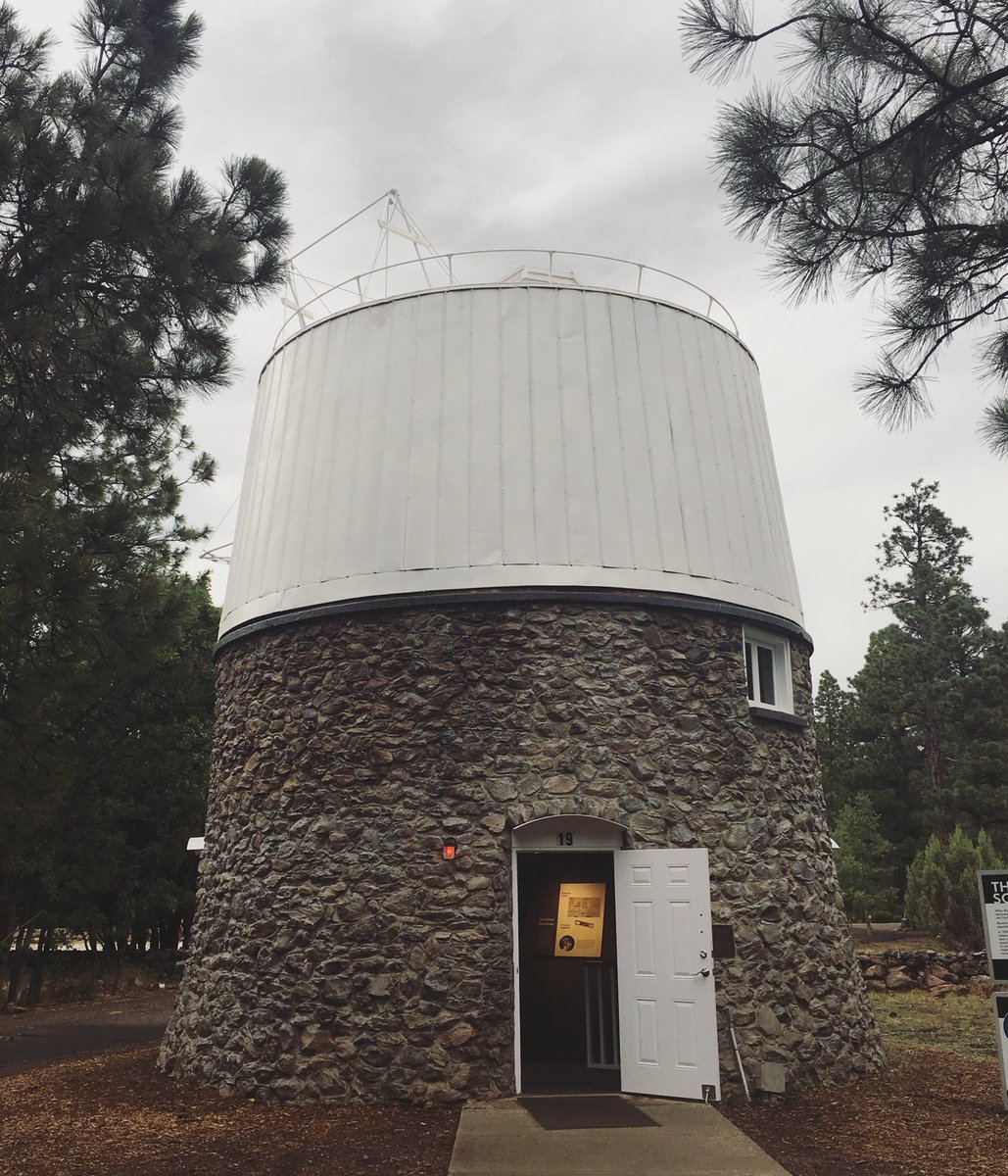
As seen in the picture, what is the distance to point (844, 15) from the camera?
4.79 metres

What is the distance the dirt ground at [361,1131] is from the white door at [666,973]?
0.55m

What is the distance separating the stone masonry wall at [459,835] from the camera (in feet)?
27.3

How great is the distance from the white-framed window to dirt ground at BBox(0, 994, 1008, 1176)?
366 cm

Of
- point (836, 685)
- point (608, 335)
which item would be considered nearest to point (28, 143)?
point (608, 335)

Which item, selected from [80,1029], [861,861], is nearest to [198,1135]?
[80,1029]

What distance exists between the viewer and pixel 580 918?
37.9 ft

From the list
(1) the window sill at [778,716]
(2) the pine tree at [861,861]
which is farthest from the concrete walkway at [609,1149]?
(2) the pine tree at [861,861]

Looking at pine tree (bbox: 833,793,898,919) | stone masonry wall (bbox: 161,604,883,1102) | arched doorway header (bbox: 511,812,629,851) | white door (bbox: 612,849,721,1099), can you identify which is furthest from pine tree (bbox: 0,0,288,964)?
pine tree (bbox: 833,793,898,919)

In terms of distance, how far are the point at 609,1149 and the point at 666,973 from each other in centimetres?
194

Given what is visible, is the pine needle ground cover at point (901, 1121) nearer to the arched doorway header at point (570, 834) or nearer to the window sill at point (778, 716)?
the arched doorway header at point (570, 834)

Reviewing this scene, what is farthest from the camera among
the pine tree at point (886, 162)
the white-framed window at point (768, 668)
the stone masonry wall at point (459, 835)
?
the white-framed window at point (768, 668)

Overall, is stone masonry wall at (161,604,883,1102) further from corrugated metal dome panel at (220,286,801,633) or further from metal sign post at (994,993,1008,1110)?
metal sign post at (994,993,1008,1110)

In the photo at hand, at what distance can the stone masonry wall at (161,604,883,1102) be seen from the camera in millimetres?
8336

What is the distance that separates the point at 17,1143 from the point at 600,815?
5270mm
